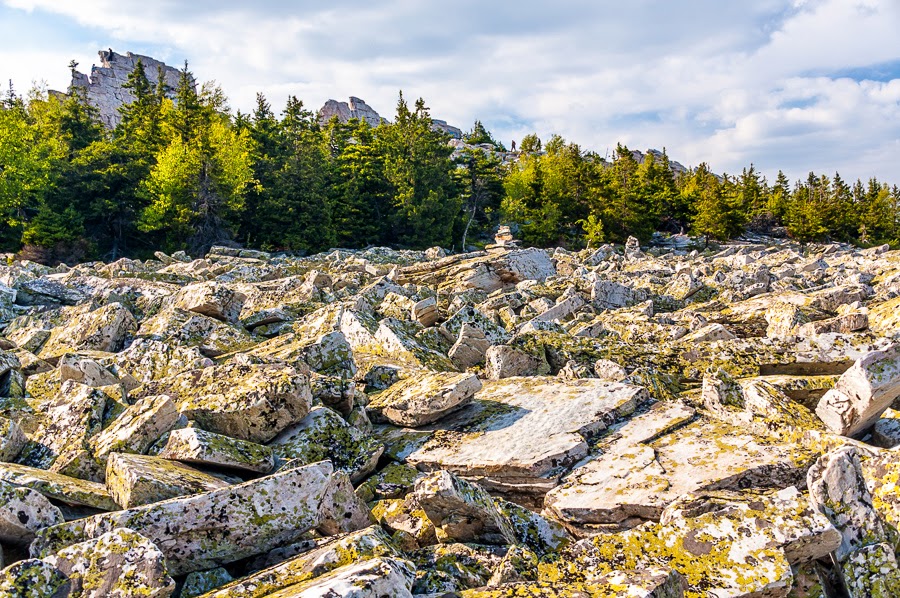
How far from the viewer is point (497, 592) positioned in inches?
172

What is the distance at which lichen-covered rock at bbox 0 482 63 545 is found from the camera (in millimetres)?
4855

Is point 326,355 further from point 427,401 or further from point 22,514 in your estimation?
point 22,514

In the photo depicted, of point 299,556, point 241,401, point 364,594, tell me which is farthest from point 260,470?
point 364,594

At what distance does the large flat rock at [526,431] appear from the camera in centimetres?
706

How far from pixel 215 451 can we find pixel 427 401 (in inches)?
117

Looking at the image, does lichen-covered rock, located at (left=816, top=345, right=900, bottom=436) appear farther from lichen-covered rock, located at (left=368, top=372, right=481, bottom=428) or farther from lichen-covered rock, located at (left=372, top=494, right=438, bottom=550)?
lichen-covered rock, located at (left=372, top=494, right=438, bottom=550)

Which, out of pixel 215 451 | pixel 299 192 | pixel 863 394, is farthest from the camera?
pixel 299 192

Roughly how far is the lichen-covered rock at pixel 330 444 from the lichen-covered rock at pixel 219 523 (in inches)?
56.9

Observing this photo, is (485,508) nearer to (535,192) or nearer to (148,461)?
(148,461)

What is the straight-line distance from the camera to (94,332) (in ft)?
42.3

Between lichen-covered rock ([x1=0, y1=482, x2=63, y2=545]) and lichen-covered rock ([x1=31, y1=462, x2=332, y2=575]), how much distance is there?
0.82 feet

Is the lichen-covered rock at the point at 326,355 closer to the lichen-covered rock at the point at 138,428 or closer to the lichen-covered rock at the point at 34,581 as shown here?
the lichen-covered rock at the point at 138,428

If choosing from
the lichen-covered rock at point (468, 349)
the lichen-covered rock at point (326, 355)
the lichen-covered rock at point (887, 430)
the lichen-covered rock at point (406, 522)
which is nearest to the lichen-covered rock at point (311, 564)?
the lichen-covered rock at point (406, 522)

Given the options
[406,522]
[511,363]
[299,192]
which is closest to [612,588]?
[406,522]
